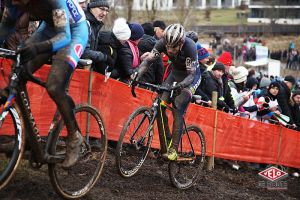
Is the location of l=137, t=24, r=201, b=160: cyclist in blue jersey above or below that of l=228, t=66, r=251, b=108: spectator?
above

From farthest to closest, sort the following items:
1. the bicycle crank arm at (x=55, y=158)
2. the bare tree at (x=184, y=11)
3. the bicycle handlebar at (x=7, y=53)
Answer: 1. the bare tree at (x=184, y=11)
2. the bicycle crank arm at (x=55, y=158)
3. the bicycle handlebar at (x=7, y=53)

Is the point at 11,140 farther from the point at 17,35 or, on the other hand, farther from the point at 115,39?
the point at 115,39

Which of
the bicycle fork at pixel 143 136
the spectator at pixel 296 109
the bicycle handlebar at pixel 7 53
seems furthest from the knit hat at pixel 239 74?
the bicycle handlebar at pixel 7 53

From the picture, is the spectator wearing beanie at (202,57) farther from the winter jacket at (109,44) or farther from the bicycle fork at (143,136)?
the bicycle fork at (143,136)

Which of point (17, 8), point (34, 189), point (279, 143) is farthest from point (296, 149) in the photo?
point (17, 8)

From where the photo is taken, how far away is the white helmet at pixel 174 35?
7.78 metres

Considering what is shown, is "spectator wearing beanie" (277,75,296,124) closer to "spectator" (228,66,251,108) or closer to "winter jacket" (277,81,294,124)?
"winter jacket" (277,81,294,124)

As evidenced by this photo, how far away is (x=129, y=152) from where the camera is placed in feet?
25.5

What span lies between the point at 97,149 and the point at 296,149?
7.78m

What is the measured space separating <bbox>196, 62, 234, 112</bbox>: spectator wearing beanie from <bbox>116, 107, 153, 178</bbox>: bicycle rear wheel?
345 centimetres

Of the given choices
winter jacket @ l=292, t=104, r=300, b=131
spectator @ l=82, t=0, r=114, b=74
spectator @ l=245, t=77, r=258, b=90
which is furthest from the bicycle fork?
spectator @ l=245, t=77, r=258, b=90

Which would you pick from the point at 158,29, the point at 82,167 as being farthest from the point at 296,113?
the point at 82,167

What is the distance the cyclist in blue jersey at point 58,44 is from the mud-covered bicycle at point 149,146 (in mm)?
1420

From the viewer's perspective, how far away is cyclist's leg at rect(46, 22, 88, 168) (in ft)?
18.5
